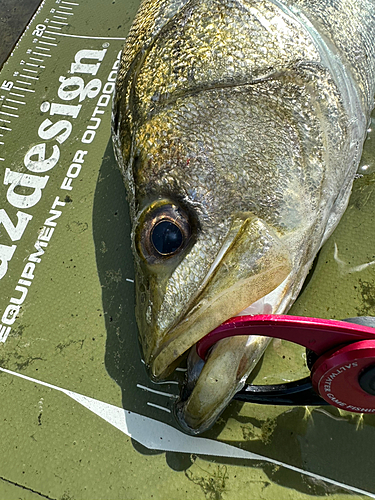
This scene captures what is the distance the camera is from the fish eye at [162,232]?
0.99 meters

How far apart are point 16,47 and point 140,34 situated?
4.12ft

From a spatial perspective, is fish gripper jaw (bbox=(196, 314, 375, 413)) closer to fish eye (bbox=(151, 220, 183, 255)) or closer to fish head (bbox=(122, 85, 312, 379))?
fish head (bbox=(122, 85, 312, 379))

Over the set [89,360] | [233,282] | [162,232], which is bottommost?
[89,360]

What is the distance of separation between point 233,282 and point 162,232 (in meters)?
0.20

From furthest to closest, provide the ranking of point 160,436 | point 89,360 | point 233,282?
point 89,360
point 160,436
point 233,282

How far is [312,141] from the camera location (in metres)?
1.05

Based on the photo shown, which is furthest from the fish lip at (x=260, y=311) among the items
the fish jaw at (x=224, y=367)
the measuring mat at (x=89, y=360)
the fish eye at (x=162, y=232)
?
the measuring mat at (x=89, y=360)

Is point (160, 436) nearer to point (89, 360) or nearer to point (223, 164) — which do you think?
point (89, 360)

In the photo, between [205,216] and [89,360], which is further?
[89,360]

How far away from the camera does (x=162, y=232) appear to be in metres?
0.99

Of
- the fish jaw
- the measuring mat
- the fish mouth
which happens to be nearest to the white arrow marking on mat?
the measuring mat

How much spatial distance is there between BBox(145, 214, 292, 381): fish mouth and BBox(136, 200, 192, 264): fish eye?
0.10m

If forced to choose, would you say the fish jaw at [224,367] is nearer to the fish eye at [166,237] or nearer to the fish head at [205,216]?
the fish head at [205,216]

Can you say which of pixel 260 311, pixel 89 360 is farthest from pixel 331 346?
pixel 89 360
